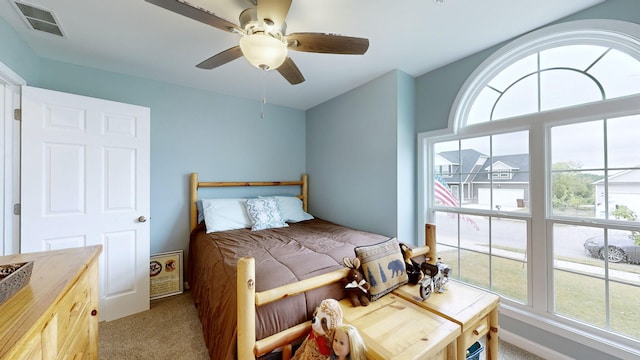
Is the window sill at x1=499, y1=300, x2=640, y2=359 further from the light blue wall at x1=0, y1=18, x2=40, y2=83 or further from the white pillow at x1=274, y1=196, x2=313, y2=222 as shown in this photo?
the light blue wall at x1=0, y1=18, x2=40, y2=83

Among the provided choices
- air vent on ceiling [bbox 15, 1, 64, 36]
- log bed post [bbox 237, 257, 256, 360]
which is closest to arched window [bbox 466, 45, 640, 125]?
log bed post [bbox 237, 257, 256, 360]

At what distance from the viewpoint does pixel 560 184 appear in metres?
1.81

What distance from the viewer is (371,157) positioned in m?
2.76

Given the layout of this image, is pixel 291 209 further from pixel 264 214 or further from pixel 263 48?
pixel 263 48

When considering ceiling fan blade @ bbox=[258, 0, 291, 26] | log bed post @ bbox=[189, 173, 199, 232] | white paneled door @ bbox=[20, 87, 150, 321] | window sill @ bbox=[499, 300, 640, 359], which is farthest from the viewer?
log bed post @ bbox=[189, 173, 199, 232]

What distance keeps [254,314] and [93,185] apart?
2.08 meters

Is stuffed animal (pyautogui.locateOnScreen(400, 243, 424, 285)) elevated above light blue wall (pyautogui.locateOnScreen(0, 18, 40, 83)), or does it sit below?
below

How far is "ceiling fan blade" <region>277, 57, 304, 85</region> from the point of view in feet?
5.70

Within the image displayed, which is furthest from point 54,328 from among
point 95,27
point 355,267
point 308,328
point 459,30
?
point 459,30

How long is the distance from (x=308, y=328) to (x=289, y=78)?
5.97 feet

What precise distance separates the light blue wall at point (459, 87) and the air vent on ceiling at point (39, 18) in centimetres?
318

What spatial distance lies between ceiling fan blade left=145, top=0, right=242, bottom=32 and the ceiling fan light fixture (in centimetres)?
13

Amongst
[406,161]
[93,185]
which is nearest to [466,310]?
[406,161]

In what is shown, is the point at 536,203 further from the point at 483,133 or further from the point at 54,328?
the point at 54,328
